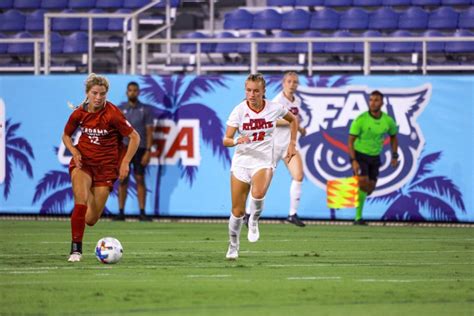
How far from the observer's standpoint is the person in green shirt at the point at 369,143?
21.3 meters

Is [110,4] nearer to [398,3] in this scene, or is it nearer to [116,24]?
[116,24]

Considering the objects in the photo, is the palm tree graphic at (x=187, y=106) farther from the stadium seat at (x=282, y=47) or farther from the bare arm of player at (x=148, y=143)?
the stadium seat at (x=282, y=47)

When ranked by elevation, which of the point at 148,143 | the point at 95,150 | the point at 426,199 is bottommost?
the point at 426,199

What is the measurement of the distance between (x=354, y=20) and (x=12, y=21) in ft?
27.4

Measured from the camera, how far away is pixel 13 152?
23547mm

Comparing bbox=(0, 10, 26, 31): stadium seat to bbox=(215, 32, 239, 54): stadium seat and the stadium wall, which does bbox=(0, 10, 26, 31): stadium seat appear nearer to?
bbox=(215, 32, 239, 54): stadium seat

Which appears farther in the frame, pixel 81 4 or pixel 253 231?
pixel 81 4

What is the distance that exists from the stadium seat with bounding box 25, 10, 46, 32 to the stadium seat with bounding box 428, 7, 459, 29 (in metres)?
9.26

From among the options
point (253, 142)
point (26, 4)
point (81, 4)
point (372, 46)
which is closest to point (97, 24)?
point (81, 4)

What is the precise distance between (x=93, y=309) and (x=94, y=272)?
288cm

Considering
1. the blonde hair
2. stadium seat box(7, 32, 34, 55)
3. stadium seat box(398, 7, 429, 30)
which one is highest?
stadium seat box(398, 7, 429, 30)

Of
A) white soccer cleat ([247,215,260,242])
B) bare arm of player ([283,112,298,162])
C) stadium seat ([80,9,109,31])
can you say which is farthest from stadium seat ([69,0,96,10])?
white soccer cleat ([247,215,260,242])

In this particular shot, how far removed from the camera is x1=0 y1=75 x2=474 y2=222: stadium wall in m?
21.6

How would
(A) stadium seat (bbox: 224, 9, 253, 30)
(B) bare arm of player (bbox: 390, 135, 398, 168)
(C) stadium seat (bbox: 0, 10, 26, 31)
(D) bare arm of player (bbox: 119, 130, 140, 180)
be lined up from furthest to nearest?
(C) stadium seat (bbox: 0, 10, 26, 31) → (A) stadium seat (bbox: 224, 9, 253, 30) → (B) bare arm of player (bbox: 390, 135, 398, 168) → (D) bare arm of player (bbox: 119, 130, 140, 180)
